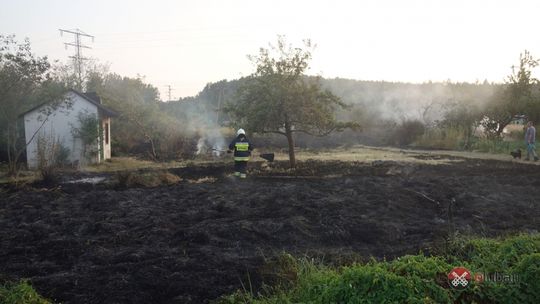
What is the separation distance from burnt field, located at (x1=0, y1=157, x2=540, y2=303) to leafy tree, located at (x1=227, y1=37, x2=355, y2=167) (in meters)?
3.31

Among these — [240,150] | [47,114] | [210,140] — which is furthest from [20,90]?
[210,140]

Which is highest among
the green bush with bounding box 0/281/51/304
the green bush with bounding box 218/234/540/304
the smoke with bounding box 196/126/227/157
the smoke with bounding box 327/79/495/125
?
the smoke with bounding box 327/79/495/125

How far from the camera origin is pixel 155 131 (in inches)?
1081

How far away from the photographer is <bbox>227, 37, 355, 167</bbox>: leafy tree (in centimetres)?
1662

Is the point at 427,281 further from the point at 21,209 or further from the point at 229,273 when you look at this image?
the point at 21,209

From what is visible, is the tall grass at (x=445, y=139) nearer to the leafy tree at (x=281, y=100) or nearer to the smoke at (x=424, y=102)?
the smoke at (x=424, y=102)

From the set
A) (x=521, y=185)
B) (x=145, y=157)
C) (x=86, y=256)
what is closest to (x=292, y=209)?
(x=86, y=256)

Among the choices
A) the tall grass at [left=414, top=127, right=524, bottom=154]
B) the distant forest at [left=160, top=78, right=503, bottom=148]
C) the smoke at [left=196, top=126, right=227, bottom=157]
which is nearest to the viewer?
the tall grass at [left=414, top=127, right=524, bottom=154]

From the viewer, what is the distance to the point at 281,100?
54.5ft

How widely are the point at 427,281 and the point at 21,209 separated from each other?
946 centimetres

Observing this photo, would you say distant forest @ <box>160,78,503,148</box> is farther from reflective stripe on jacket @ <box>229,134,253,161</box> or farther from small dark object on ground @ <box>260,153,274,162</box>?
reflective stripe on jacket @ <box>229,134,253,161</box>

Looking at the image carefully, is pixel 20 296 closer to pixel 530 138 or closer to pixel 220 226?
pixel 220 226

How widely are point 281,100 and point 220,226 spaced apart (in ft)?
29.8

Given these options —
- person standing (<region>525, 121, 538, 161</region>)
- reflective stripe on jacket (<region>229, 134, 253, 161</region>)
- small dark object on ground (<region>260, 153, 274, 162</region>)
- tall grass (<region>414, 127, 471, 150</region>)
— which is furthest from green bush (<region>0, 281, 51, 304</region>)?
tall grass (<region>414, 127, 471, 150</region>)
